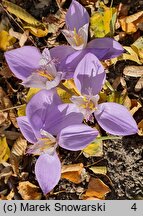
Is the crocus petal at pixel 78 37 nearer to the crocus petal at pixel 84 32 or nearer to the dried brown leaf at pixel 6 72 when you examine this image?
the crocus petal at pixel 84 32

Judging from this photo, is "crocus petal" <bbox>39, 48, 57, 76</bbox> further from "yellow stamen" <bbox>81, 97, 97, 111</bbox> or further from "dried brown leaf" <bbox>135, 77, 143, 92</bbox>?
"dried brown leaf" <bbox>135, 77, 143, 92</bbox>

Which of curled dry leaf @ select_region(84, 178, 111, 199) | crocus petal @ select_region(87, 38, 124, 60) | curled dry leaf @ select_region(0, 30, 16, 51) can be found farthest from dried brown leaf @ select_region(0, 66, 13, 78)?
curled dry leaf @ select_region(84, 178, 111, 199)

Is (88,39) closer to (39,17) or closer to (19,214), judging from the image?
(39,17)

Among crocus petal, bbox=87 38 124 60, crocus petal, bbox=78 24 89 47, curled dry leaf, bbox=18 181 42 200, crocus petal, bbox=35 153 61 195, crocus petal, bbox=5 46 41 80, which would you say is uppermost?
crocus petal, bbox=78 24 89 47

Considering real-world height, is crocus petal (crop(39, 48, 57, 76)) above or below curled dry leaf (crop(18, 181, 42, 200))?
above

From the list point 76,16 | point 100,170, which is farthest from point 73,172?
point 76,16

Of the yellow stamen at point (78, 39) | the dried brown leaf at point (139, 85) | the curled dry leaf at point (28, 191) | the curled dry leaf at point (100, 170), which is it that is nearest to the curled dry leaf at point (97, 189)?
the curled dry leaf at point (100, 170)

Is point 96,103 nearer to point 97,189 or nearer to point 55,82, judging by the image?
point 55,82
